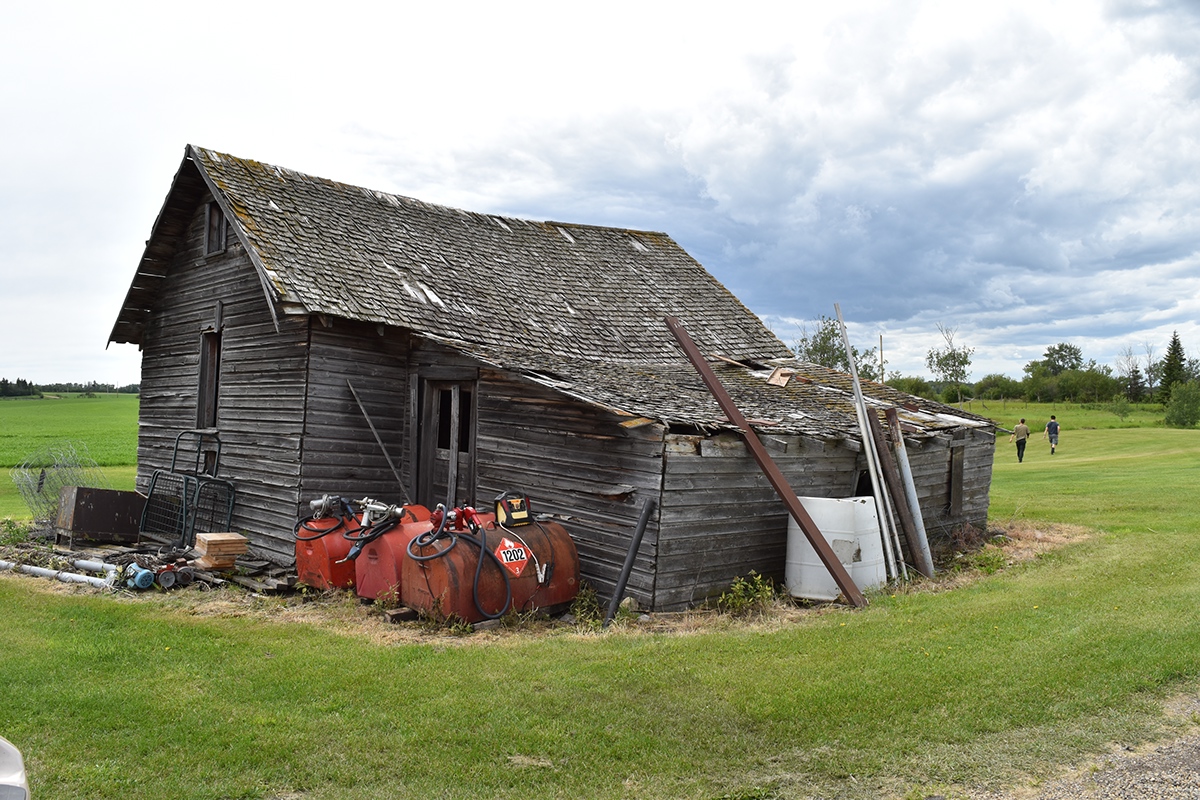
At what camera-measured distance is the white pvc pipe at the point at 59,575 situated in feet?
36.7

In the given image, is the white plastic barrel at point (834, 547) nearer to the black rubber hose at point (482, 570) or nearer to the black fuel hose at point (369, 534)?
the black rubber hose at point (482, 570)

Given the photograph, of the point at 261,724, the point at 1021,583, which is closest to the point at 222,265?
the point at 261,724

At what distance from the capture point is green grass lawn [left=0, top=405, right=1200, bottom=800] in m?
5.27

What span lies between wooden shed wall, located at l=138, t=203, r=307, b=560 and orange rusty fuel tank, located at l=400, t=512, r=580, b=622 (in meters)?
4.21

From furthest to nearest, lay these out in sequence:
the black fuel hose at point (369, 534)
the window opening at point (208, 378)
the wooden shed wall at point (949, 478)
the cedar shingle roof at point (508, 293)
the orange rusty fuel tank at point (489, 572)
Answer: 1. the window opening at point (208, 378)
2. the wooden shed wall at point (949, 478)
3. the cedar shingle roof at point (508, 293)
4. the black fuel hose at point (369, 534)
5. the orange rusty fuel tank at point (489, 572)

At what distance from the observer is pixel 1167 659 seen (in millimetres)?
7332

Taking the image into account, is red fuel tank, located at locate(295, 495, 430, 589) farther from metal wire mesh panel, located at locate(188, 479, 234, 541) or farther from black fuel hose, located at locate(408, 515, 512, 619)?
metal wire mesh panel, located at locate(188, 479, 234, 541)

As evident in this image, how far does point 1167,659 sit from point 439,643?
6508 mm

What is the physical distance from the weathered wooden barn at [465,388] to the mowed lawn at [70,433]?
11.2 ft

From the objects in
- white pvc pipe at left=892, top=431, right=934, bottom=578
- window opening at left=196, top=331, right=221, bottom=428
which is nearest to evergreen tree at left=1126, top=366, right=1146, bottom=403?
white pvc pipe at left=892, top=431, right=934, bottom=578

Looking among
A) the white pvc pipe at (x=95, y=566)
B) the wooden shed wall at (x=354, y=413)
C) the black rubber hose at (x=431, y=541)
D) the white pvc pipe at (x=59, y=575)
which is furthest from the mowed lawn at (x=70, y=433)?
the black rubber hose at (x=431, y=541)

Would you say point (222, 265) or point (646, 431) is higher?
point (222, 265)

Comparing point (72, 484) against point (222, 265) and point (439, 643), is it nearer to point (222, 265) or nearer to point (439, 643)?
point (222, 265)

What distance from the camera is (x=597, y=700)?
6.57m
